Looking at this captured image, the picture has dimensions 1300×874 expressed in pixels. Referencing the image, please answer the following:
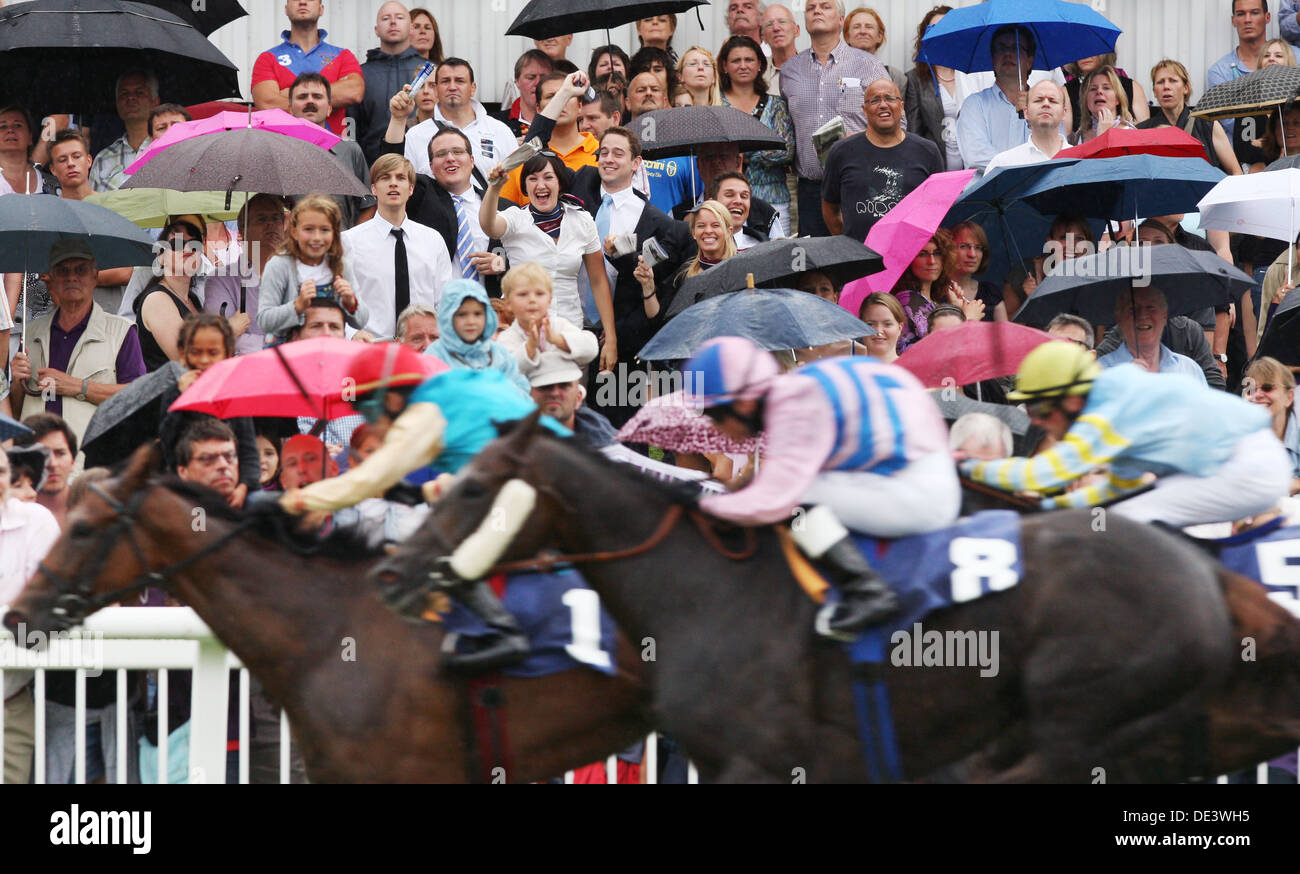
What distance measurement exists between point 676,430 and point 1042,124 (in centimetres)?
402

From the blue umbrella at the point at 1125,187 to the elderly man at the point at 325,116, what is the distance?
12.2 ft

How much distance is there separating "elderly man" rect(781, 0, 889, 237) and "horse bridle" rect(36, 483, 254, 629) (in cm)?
588

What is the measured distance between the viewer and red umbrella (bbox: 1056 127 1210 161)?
9.27 meters

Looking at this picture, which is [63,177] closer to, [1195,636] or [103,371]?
[103,371]

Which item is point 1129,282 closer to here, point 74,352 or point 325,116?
point 325,116

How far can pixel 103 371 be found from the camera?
7.90 m

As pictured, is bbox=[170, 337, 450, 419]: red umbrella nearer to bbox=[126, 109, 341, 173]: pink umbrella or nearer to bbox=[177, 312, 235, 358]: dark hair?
bbox=[177, 312, 235, 358]: dark hair

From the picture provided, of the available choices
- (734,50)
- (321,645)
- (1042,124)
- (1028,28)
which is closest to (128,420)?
(321,645)

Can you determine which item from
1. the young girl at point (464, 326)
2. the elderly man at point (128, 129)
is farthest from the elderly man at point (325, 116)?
the young girl at point (464, 326)

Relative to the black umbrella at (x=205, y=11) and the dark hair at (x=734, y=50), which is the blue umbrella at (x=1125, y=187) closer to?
the dark hair at (x=734, y=50)

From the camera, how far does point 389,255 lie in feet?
27.6

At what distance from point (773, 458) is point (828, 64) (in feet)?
20.5

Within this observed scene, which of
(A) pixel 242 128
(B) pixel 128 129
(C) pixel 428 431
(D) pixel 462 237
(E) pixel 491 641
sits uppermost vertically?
(B) pixel 128 129
